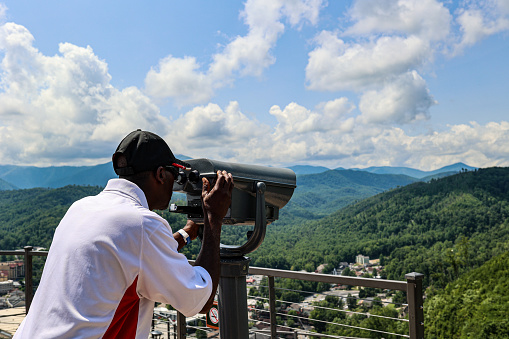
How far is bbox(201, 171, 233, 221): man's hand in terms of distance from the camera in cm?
131

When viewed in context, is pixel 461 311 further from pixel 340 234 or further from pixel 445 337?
pixel 340 234

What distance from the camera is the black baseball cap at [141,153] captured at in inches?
47.2

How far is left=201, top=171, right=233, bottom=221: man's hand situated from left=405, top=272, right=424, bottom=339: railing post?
157cm

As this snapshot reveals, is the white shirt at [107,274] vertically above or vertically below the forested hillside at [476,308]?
above

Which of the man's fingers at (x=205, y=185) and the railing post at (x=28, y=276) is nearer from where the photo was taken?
the man's fingers at (x=205, y=185)

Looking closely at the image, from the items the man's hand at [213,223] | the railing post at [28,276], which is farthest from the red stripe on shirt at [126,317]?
the railing post at [28,276]

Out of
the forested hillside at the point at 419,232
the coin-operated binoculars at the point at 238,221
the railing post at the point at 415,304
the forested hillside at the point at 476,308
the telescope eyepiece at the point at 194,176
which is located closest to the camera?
the telescope eyepiece at the point at 194,176

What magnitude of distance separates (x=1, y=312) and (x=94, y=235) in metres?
5.61

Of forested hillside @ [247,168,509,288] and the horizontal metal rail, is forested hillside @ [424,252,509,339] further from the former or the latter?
the horizontal metal rail

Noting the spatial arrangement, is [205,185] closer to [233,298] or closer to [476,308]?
[233,298]

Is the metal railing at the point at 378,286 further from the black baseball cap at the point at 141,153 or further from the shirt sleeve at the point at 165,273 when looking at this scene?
the black baseball cap at the point at 141,153

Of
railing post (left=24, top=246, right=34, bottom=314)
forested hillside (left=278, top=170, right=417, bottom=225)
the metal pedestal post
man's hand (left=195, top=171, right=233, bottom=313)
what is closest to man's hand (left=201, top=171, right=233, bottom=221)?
man's hand (left=195, top=171, right=233, bottom=313)

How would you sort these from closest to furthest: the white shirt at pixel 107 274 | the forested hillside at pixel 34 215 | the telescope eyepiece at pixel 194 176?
the white shirt at pixel 107 274
the telescope eyepiece at pixel 194 176
the forested hillside at pixel 34 215

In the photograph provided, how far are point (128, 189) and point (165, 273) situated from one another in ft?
0.86
